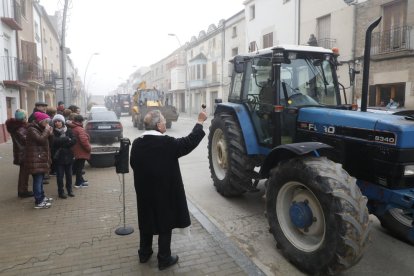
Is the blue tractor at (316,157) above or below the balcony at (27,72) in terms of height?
below

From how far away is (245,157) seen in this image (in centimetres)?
554

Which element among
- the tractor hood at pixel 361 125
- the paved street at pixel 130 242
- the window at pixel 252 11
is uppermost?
the window at pixel 252 11

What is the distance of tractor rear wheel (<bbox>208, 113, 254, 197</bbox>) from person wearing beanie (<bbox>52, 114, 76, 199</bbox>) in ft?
8.79

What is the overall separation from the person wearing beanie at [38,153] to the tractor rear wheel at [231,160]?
9.61 ft

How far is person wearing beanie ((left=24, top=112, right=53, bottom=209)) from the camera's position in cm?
547

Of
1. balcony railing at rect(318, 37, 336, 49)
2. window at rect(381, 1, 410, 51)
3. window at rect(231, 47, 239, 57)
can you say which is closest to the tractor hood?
window at rect(381, 1, 410, 51)

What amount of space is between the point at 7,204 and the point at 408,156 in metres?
6.00

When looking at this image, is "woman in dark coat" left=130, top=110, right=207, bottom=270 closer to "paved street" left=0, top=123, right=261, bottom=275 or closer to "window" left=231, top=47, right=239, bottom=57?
"paved street" left=0, top=123, right=261, bottom=275

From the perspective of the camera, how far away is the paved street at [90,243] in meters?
3.62

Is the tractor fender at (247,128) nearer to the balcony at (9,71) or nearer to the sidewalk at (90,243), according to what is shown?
the sidewalk at (90,243)

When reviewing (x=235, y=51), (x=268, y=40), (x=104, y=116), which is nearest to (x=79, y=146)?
(x=104, y=116)

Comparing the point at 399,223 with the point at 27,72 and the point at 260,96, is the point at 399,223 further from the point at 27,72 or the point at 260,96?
the point at 27,72

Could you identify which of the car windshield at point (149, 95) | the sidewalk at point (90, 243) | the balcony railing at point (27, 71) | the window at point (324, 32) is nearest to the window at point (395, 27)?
the window at point (324, 32)

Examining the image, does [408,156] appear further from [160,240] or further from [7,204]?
[7,204]
